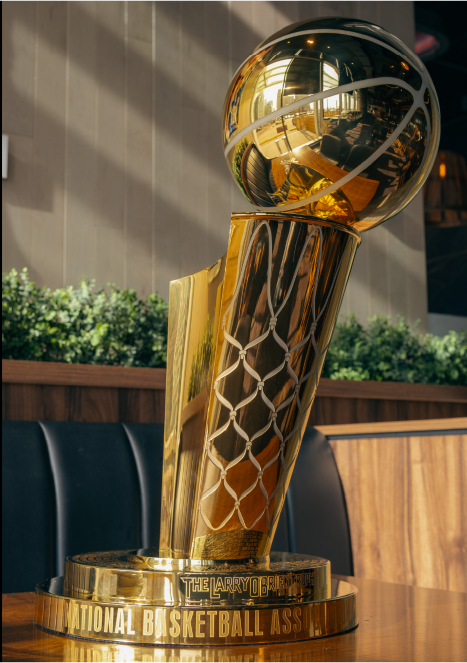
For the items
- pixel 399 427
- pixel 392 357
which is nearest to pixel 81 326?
pixel 399 427

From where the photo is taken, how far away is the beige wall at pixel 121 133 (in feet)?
9.47

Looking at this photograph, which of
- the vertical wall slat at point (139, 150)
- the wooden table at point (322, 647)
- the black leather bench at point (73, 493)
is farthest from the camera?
the vertical wall slat at point (139, 150)

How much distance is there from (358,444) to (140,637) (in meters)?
1.13

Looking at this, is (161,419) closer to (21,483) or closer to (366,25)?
(21,483)

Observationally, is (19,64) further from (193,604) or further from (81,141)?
(193,604)

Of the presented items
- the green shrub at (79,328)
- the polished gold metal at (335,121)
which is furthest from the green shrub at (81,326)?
the polished gold metal at (335,121)

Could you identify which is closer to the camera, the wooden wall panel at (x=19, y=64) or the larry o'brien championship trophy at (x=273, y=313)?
the larry o'brien championship trophy at (x=273, y=313)

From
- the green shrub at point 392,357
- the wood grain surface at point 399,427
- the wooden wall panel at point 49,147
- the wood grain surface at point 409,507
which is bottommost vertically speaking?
the wood grain surface at point 409,507

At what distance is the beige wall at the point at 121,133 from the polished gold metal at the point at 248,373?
92.8 inches

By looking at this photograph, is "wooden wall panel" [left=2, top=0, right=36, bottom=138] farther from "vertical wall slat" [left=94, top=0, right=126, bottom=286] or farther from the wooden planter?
the wooden planter

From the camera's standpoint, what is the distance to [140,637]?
0.48 meters

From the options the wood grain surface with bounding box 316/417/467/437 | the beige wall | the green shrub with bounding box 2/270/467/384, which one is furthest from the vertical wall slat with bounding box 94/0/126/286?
the wood grain surface with bounding box 316/417/467/437

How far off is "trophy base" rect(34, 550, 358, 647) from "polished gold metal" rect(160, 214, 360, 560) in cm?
4

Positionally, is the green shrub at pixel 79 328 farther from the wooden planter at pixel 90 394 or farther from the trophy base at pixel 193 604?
the trophy base at pixel 193 604
